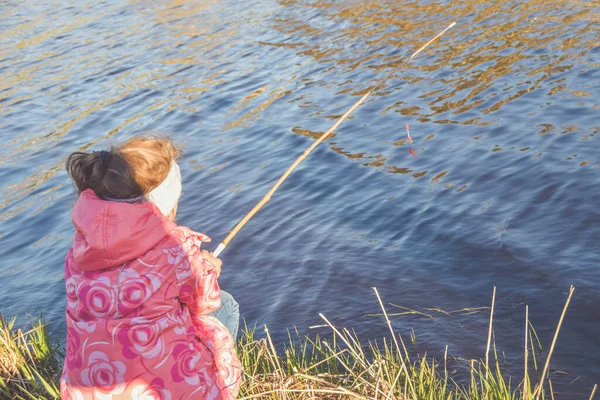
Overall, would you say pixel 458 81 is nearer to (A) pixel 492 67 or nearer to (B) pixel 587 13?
(A) pixel 492 67

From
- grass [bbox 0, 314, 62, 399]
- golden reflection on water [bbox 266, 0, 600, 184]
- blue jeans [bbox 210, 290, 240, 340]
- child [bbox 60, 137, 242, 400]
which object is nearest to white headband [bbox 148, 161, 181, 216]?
child [bbox 60, 137, 242, 400]

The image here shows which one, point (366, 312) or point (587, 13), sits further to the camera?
point (587, 13)

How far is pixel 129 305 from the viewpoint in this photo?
2834 millimetres

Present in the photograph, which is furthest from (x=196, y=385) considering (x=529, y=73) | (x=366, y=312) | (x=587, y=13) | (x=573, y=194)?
(x=587, y=13)

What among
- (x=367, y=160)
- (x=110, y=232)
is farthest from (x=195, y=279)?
(x=367, y=160)

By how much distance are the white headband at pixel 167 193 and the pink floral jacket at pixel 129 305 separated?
11cm

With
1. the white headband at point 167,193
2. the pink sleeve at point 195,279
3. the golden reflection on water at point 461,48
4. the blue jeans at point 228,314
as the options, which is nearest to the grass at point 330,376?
the blue jeans at point 228,314

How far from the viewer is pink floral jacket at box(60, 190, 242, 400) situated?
2.83 meters

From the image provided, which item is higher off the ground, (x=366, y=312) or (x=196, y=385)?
(x=196, y=385)

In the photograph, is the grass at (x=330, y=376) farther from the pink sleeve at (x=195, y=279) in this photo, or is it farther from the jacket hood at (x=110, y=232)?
the jacket hood at (x=110, y=232)

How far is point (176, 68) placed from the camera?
13.8m

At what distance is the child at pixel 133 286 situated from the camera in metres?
2.83

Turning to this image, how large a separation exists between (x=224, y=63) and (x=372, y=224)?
291 inches

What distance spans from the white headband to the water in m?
2.36
